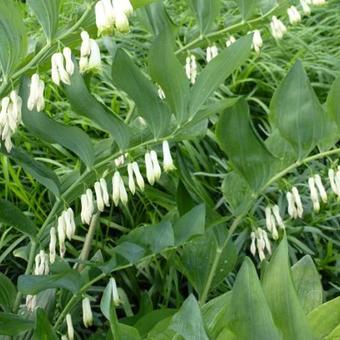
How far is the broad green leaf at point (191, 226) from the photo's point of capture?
147 centimetres

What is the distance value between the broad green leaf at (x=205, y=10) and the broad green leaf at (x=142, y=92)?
334mm

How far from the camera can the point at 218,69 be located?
1468 millimetres

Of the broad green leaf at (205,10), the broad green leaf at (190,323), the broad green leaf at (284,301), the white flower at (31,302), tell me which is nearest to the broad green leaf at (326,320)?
the broad green leaf at (284,301)

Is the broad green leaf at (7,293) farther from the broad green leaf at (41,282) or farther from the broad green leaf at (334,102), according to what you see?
the broad green leaf at (334,102)

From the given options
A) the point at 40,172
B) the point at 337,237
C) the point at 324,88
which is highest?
the point at 40,172

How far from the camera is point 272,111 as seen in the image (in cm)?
157

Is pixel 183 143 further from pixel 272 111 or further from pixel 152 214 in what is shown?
pixel 272 111

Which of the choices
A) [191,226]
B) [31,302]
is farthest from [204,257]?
[31,302]

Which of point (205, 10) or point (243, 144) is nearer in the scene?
point (243, 144)

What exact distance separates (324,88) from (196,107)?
5.93 ft

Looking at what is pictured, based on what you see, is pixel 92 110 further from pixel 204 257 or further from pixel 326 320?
pixel 326 320

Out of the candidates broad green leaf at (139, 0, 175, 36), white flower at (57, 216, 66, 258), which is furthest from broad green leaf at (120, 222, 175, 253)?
broad green leaf at (139, 0, 175, 36)

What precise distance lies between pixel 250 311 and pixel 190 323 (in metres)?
0.08

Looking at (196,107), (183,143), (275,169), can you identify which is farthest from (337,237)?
(196,107)
